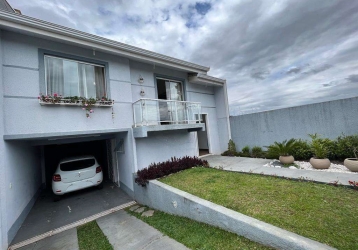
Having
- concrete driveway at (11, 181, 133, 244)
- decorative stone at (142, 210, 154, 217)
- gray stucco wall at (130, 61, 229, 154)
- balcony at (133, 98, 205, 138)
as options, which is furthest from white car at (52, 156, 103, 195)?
gray stucco wall at (130, 61, 229, 154)

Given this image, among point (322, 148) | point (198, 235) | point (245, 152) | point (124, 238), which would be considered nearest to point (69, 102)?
point (124, 238)

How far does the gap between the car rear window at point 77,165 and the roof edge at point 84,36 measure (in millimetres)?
4973

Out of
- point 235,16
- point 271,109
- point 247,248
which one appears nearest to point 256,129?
point 271,109

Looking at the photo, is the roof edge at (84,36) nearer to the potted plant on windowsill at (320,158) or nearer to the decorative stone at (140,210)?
the decorative stone at (140,210)

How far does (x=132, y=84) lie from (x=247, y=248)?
7.49 m

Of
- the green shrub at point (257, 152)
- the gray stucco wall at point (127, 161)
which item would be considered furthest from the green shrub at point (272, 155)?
the gray stucco wall at point (127, 161)

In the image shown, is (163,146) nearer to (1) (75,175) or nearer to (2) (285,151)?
(1) (75,175)

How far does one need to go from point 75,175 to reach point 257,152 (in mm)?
10117

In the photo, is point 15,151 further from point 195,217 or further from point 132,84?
point 195,217

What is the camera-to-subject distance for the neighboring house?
16.3 ft

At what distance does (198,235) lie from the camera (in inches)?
141

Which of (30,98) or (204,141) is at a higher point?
(30,98)

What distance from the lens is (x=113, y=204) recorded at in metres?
6.59

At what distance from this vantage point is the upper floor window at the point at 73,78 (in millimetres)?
5824
